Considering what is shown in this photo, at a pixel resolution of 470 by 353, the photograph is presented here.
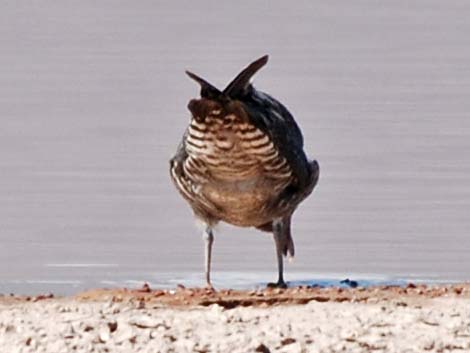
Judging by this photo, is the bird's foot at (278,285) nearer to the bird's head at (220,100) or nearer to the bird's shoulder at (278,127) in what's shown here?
the bird's shoulder at (278,127)

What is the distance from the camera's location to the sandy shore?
36.0 ft

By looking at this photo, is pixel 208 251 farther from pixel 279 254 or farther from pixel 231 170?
pixel 231 170

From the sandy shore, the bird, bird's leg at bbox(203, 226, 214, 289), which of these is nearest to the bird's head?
the bird

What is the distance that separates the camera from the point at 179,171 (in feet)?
52.1

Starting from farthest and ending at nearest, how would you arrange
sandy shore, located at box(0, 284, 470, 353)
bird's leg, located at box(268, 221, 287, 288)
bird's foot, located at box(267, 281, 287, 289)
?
bird's leg, located at box(268, 221, 287, 288) < bird's foot, located at box(267, 281, 287, 289) < sandy shore, located at box(0, 284, 470, 353)

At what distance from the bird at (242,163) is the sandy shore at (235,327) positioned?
219 centimetres

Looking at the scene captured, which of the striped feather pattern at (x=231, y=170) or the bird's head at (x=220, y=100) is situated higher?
the bird's head at (x=220, y=100)

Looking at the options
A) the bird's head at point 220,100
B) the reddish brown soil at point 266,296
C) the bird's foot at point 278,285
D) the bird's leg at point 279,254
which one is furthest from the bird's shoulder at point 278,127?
the reddish brown soil at point 266,296

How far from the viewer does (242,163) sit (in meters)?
15.2

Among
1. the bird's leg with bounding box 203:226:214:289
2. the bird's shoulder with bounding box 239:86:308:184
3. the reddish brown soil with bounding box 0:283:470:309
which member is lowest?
the reddish brown soil with bounding box 0:283:470:309

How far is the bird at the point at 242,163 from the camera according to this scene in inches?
579

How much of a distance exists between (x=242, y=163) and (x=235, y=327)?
12.9 ft

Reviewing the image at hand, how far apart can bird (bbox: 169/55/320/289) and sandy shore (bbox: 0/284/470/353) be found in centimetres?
219

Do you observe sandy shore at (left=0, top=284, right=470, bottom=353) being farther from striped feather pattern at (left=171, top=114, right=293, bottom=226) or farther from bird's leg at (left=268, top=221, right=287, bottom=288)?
bird's leg at (left=268, top=221, right=287, bottom=288)
